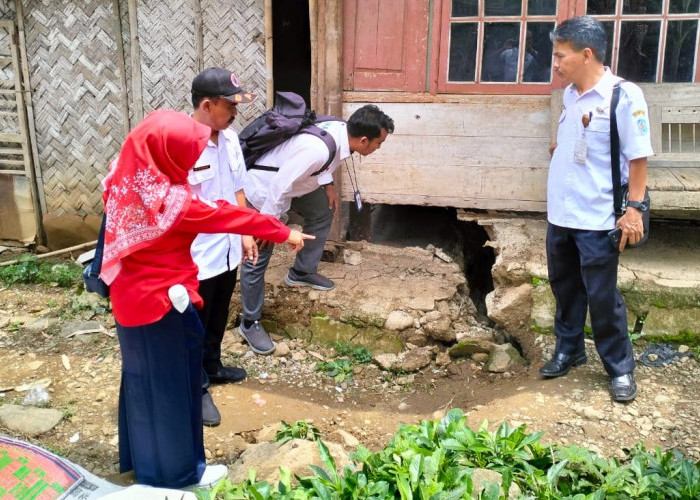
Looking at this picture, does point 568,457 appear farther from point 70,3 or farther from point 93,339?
point 70,3

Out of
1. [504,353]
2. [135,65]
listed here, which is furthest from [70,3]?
[504,353]

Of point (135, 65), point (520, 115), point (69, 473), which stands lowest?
point (69, 473)

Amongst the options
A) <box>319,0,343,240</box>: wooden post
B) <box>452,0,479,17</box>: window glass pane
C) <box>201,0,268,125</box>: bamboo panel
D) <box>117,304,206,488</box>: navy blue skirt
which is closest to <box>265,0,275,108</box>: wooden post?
<box>201,0,268,125</box>: bamboo panel

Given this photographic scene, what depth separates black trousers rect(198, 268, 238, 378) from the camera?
3711 millimetres

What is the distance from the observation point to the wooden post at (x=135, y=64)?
605cm

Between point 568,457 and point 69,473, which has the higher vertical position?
point 568,457

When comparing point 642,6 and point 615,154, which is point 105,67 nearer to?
point 642,6

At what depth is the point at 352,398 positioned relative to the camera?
14.6 ft

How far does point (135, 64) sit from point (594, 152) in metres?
4.38

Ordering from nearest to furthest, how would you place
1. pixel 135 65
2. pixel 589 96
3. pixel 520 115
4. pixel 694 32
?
pixel 589 96 < pixel 694 32 < pixel 520 115 < pixel 135 65

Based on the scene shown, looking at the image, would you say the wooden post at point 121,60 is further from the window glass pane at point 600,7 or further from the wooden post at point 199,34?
the window glass pane at point 600,7

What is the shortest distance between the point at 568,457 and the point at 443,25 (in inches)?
152

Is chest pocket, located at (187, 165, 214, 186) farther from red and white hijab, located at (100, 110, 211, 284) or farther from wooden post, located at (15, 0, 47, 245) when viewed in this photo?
wooden post, located at (15, 0, 47, 245)

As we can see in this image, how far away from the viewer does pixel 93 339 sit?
508 centimetres
